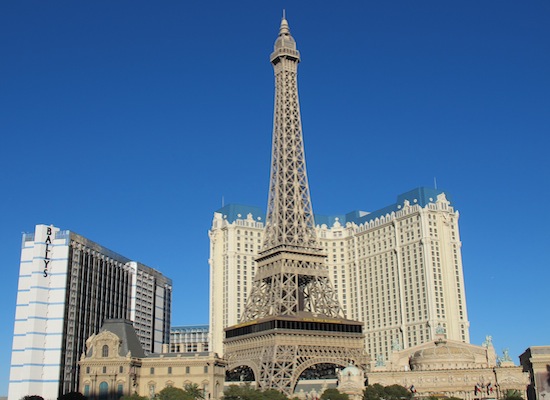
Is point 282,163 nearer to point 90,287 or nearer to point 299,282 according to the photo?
point 299,282

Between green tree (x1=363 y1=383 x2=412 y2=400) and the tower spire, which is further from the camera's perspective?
the tower spire

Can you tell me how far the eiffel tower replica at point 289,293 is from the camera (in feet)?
483

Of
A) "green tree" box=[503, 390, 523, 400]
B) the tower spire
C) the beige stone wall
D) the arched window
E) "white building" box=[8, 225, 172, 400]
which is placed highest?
the tower spire

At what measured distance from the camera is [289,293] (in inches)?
6186

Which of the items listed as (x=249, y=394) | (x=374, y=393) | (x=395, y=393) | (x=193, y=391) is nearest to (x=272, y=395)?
(x=249, y=394)

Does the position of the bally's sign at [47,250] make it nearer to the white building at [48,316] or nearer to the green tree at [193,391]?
the white building at [48,316]

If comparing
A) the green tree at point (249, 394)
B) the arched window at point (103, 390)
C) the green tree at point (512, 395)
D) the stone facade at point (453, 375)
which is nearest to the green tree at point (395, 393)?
the stone facade at point (453, 375)

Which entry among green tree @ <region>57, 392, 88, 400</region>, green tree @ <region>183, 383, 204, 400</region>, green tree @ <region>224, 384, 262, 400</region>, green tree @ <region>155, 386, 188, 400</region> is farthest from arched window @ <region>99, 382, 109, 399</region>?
green tree @ <region>224, 384, 262, 400</region>

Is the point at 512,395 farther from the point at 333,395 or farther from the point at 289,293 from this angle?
the point at 289,293

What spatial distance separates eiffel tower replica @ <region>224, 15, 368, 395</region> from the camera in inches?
5797

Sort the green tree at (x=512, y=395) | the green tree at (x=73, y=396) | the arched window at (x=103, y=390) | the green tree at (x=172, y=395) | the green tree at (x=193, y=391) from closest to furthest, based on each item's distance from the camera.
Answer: the green tree at (x=172, y=395), the green tree at (x=512, y=395), the green tree at (x=193, y=391), the green tree at (x=73, y=396), the arched window at (x=103, y=390)

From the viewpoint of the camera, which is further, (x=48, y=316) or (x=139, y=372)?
(x=48, y=316)

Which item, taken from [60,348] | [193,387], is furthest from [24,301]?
[193,387]

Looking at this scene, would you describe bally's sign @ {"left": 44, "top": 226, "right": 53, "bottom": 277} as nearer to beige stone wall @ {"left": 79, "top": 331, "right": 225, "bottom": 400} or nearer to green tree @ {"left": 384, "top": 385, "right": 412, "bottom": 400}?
beige stone wall @ {"left": 79, "top": 331, "right": 225, "bottom": 400}
